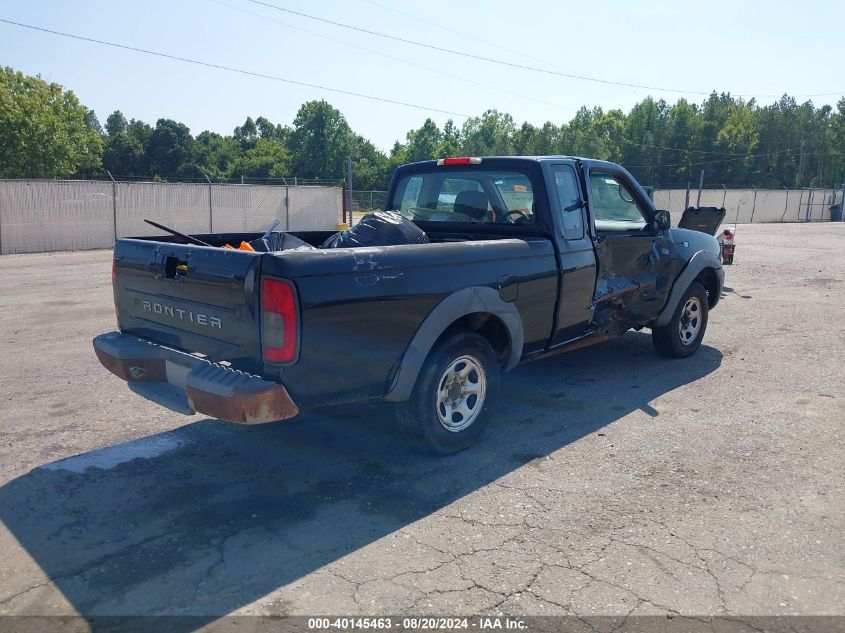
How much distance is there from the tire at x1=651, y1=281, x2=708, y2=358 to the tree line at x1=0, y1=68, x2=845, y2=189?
6709 cm

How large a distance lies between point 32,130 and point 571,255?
4741 cm

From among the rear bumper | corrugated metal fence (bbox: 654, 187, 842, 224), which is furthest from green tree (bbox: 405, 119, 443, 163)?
the rear bumper

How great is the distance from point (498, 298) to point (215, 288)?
1811 mm

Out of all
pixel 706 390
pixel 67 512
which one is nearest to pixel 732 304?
pixel 706 390

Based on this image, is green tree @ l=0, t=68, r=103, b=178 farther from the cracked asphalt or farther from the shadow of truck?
Answer: the shadow of truck

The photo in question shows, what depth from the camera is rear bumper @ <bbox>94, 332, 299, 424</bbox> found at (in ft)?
11.8

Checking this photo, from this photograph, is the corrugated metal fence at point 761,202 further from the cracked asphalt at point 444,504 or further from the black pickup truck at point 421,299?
the cracked asphalt at point 444,504

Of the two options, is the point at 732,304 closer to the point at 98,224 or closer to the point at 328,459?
the point at 328,459

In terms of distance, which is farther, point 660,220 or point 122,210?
point 122,210

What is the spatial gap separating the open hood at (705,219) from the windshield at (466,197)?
8.17 meters

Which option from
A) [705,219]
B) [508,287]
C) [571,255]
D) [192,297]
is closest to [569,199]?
[571,255]

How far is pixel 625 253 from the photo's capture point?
20.1ft

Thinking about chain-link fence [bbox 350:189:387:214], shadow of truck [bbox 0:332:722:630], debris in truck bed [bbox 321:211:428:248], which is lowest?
shadow of truck [bbox 0:332:722:630]

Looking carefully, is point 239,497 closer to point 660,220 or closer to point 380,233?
point 380,233
